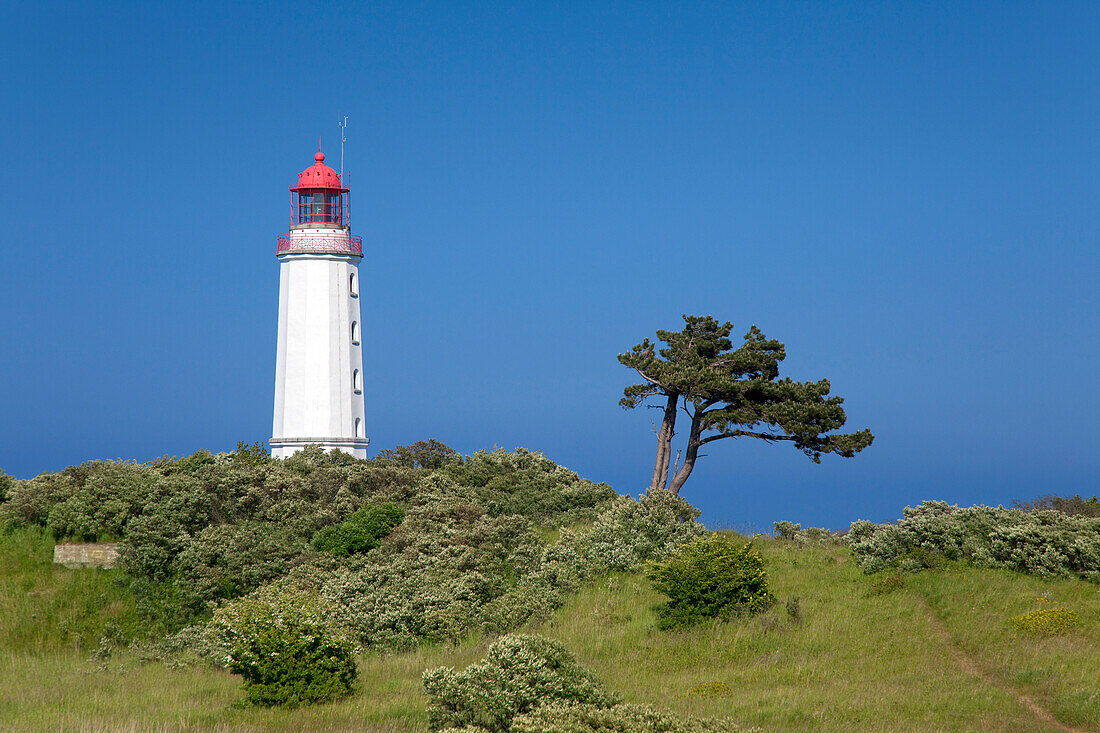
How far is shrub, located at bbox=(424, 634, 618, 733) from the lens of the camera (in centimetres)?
1220

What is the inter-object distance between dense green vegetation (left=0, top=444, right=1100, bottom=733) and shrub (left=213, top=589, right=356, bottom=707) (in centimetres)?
4

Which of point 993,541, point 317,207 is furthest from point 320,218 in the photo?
point 993,541

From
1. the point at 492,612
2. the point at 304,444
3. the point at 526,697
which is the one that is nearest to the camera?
the point at 526,697

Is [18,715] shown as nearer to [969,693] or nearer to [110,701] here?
[110,701]

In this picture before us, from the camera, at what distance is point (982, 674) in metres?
16.0

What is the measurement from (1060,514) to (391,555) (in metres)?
16.6

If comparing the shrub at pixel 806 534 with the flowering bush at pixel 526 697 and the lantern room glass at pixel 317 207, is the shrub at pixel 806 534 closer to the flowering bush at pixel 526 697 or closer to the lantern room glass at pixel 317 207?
the flowering bush at pixel 526 697

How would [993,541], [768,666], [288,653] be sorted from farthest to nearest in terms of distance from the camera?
[993,541] → [768,666] → [288,653]

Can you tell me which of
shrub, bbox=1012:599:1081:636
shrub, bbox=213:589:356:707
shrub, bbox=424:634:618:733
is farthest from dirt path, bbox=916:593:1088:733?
shrub, bbox=213:589:356:707

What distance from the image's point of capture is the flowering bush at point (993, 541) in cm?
2058

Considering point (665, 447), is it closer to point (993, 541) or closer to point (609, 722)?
point (993, 541)

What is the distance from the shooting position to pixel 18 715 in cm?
1497

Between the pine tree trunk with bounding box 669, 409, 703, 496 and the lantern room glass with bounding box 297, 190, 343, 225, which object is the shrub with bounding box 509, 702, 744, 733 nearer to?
the pine tree trunk with bounding box 669, 409, 703, 496

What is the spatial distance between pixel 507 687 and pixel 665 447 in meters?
19.4
